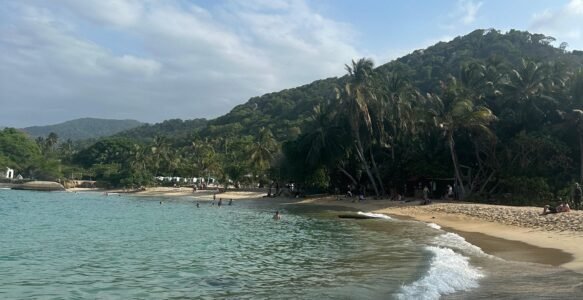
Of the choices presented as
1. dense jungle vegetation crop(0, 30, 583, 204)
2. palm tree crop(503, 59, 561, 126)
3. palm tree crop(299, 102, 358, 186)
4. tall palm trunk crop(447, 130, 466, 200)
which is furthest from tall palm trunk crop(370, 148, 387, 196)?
palm tree crop(503, 59, 561, 126)

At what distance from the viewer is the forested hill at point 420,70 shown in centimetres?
10569

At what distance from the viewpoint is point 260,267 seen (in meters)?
15.6

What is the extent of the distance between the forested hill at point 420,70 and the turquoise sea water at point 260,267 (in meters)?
61.4

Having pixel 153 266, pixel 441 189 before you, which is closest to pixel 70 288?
pixel 153 266

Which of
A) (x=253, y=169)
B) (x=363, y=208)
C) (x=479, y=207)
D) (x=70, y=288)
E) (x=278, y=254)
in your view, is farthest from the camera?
(x=253, y=169)

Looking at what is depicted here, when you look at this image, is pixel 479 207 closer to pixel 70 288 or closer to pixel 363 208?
pixel 363 208

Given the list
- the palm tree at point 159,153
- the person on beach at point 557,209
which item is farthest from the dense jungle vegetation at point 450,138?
the palm tree at point 159,153

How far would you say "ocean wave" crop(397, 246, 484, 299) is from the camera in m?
11.4

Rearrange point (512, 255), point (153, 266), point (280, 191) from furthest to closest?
point (280, 191) < point (512, 255) < point (153, 266)

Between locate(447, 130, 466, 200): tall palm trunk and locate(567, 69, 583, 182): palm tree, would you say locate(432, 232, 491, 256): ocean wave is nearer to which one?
locate(447, 130, 466, 200): tall palm trunk

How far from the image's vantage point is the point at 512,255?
17.0 metres

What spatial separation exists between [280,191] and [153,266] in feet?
183

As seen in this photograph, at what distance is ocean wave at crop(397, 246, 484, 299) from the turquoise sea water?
3cm

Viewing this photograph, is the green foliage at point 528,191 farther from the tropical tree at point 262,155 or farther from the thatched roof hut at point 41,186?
the thatched roof hut at point 41,186
